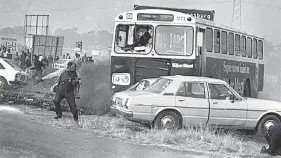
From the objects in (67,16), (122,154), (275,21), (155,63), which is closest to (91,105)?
(155,63)

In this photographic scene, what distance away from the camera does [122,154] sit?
8352 millimetres

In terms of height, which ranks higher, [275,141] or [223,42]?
[223,42]

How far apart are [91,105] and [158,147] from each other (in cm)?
751

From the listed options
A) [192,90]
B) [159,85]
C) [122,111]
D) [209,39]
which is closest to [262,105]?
[192,90]

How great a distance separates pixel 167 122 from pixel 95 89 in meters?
6.55

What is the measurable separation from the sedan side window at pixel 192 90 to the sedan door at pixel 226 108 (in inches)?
9.3

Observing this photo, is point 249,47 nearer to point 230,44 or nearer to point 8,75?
point 230,44

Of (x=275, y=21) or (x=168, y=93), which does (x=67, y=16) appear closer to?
(x=275, y=21)

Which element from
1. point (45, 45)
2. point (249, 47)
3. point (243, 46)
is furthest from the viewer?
point (45, 45)

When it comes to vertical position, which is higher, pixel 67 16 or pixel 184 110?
pixel 67 16

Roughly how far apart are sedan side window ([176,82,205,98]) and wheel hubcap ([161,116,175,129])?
610mm

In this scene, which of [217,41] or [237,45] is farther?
[237,45]

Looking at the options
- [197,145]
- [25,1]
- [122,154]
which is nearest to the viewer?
[122,154]

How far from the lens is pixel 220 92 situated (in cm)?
1209
